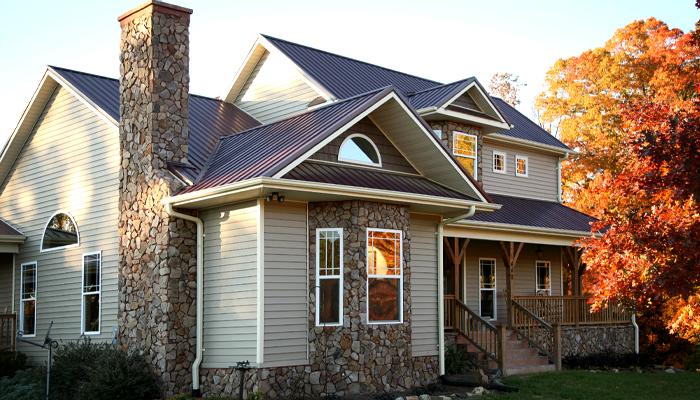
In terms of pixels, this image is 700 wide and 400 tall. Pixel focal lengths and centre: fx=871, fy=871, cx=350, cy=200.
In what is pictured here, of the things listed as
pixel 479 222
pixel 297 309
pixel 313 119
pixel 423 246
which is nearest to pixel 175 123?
pixel 313 119

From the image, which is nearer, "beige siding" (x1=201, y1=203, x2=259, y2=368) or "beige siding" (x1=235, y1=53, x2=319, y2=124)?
"beige siding" (x1=201, y1=203, x2=259, y2=368)

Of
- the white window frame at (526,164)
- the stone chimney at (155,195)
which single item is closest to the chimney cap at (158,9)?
the stone chimney at (155,195)

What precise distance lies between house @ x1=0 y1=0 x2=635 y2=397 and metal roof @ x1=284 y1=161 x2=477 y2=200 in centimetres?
4

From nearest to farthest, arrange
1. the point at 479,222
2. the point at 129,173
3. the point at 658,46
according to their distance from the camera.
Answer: the point at 129,173
the point at 479,222
the point at 658,46

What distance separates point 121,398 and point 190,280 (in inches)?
92.8

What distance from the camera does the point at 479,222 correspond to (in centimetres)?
2067

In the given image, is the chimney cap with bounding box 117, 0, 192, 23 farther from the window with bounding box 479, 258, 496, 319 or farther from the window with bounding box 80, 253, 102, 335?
the window with bounding box 479, 258, 496, 319

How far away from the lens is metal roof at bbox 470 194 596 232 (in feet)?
72.9

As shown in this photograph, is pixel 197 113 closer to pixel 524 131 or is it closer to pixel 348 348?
pixel 348 348

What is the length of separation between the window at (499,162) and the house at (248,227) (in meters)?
3.26

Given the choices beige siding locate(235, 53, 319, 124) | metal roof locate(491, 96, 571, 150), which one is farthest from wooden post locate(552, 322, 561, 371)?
beige siding locate(235, 53, 319, 124)

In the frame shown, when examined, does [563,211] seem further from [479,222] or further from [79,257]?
[79,257]

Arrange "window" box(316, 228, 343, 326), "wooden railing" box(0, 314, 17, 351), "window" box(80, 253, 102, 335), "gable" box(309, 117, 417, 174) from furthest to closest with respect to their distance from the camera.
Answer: "wooden railing" box(0, 314, 17, 351)
"window" box(80, 253, 102, 335)
"gable" box(309, 117, 417, 174)
"window" box(316, 228, 343, 326)

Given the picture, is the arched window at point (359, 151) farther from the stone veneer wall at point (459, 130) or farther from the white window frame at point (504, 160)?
the white window frame at point (504, 160)
